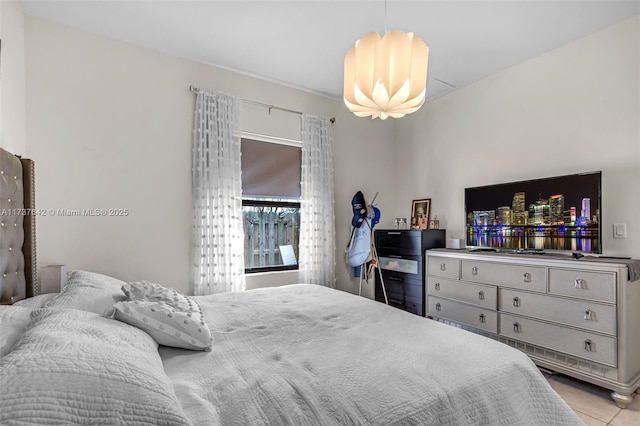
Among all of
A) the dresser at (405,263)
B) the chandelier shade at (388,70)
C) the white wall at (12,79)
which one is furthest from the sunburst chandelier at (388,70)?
the white wall at (12,79)

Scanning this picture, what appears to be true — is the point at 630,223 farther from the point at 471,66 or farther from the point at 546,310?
the point at 471,66

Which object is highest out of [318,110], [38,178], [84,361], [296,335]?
[318,110]

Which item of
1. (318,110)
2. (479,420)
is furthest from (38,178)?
(479,420)

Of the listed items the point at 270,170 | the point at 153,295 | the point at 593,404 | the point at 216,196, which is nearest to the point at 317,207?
the point at 270,170

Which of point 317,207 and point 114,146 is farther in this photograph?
point 317,207

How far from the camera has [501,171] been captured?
325 cm

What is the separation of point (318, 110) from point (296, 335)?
2968mm

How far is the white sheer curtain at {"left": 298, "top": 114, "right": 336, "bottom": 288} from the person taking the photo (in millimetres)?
3578

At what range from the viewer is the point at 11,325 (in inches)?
38.3

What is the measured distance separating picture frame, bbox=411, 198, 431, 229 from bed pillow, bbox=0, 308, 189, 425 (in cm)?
356

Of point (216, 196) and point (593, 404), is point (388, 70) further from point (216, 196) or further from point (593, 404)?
point (593, 404)

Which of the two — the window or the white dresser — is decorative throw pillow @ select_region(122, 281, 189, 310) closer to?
the window

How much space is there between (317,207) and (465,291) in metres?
1.77

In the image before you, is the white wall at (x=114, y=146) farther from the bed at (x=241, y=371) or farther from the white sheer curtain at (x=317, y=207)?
the bed at (x=241, y=371)
